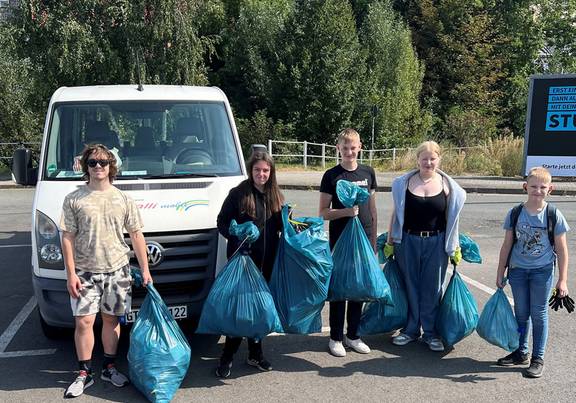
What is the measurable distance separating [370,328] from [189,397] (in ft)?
5.38

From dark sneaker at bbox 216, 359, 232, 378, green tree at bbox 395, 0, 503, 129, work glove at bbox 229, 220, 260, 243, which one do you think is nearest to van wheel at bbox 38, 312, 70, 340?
dark sneaker at bbox 216, 359, 232, 378

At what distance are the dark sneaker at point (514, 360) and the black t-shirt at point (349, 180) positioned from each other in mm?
1425

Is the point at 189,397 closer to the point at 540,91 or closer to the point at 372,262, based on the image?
the point at 372,262

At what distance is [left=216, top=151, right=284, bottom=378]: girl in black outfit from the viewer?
4016mm

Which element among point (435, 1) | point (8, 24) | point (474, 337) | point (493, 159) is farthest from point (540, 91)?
point (435, 1)

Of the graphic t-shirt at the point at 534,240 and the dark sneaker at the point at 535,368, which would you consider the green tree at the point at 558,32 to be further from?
the dark sneaker at the point at 535,368

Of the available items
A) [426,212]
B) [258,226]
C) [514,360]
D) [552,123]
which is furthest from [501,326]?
[552,123]

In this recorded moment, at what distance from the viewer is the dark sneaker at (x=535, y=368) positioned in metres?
4.14

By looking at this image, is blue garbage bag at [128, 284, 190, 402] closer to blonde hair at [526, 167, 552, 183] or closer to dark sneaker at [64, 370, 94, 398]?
dark sneaker at [64, 370, 94, 398]

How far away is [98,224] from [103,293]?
476 millimetres

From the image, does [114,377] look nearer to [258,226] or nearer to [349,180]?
[258,226]

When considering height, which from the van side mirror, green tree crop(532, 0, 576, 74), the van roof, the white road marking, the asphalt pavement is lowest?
the asphalt pavement

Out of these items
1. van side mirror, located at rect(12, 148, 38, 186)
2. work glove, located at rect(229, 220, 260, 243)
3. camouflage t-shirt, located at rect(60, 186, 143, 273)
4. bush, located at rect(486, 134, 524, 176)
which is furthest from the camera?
bush, located at rect(486, 134, 524, 176)

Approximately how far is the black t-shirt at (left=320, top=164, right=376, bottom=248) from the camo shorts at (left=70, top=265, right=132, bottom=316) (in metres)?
1.63
